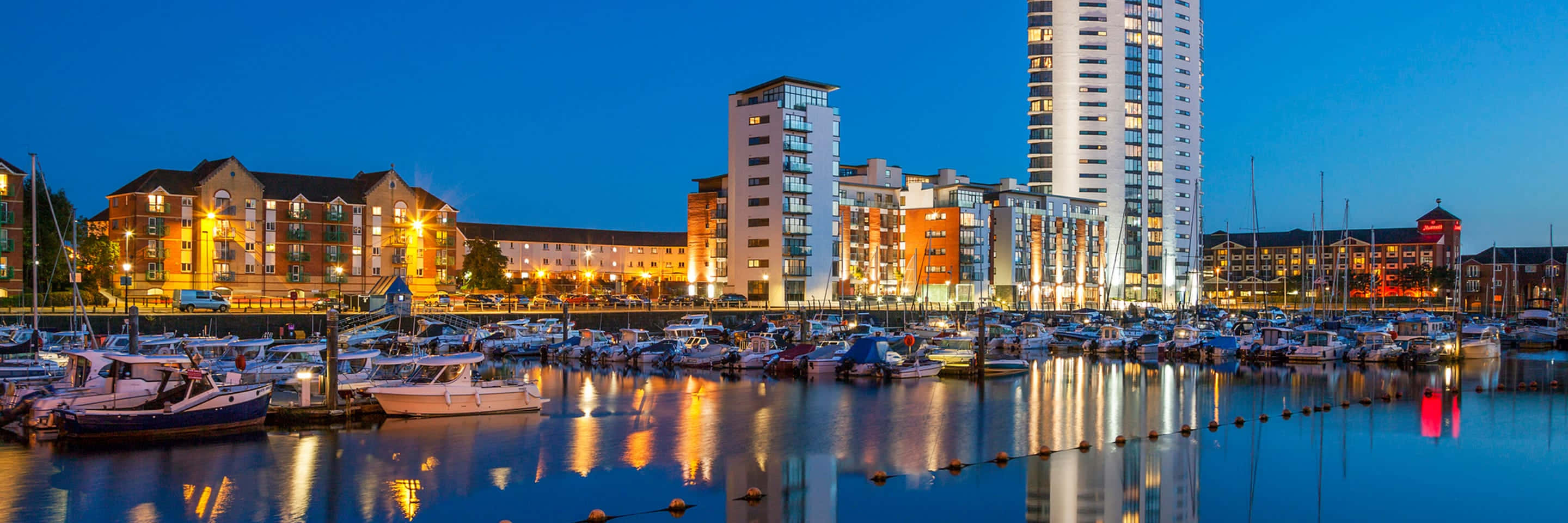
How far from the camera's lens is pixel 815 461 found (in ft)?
80.6

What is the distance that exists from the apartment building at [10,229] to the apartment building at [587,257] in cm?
6713

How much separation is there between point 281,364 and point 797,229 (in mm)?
67143

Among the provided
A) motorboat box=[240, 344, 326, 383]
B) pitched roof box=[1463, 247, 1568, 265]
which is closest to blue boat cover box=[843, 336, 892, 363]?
motorboat box=[240, 344, 326, 383]

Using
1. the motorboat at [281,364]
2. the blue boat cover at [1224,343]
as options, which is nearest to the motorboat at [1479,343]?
the blue boat cover at [1224,343]

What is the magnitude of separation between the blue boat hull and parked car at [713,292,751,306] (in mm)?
66233

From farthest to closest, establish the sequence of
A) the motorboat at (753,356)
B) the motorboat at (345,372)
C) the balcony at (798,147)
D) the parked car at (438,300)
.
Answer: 1. the balcony at (798,147)
2. the parked car at (438,300)
3. the motorboat at (753,356)
4. the motorboat at (345,372)

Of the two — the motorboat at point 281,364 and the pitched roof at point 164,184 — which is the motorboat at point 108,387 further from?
the pitched roof at point 164,184

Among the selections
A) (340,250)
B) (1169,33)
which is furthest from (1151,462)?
(1169,33)

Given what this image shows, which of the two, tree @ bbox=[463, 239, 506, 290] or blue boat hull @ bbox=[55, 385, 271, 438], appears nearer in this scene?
blue boat hull @ bbox=[55, 385, 271, 438]

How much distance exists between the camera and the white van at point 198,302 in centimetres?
6706

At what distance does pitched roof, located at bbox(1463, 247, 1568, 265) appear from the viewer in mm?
162625

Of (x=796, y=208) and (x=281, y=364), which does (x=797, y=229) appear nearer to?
(x=796, y=208)

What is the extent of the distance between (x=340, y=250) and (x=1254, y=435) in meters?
81.2

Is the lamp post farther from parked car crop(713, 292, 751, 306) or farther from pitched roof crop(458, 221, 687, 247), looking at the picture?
pitched roof crop(458, 221, 687, 247)
